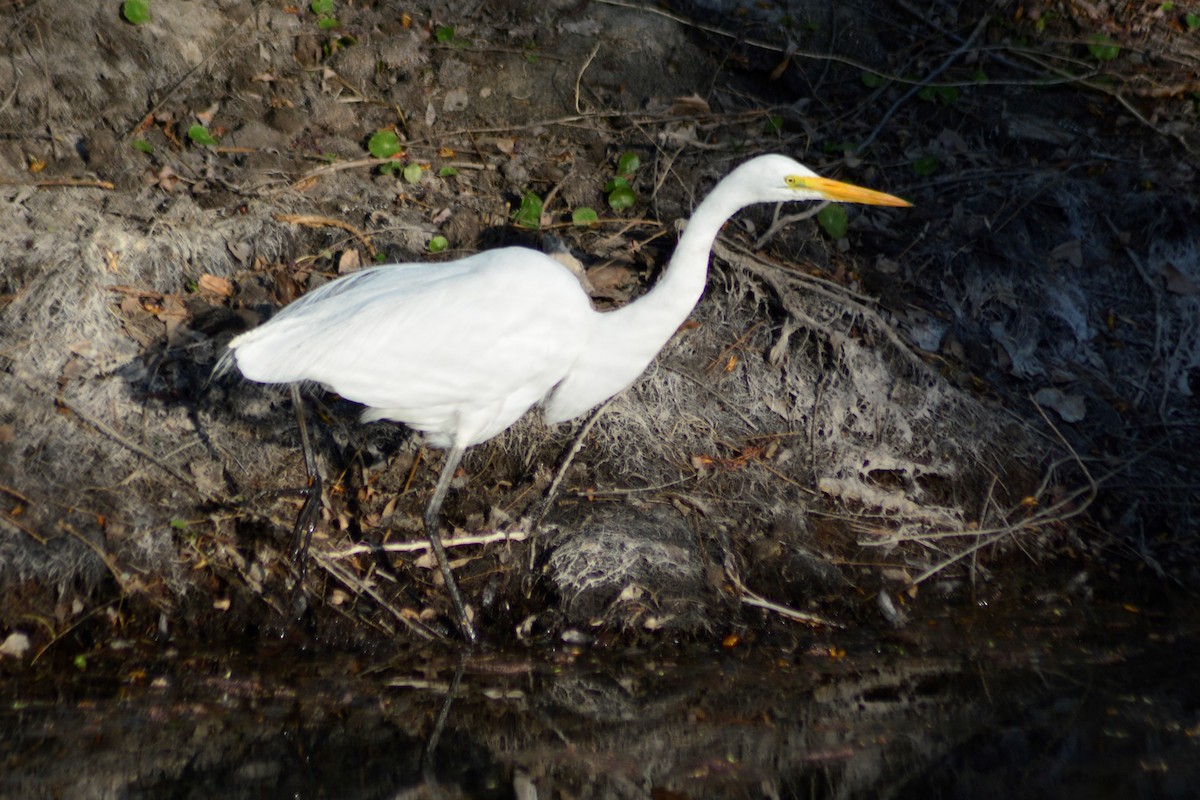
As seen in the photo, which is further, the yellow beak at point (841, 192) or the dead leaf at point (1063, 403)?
the dead leaf at point (1063, 403)

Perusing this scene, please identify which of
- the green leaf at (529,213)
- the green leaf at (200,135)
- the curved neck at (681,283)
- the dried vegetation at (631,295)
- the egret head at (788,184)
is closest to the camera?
the egret head at (788,184)

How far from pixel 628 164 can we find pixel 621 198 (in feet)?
0.68

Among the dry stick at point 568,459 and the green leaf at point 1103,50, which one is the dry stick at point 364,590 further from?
the green leaf at point 1103,50

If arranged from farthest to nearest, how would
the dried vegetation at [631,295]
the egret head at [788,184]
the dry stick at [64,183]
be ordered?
1. the dry stick at [64,183]
2. the dried vegetation at [631,295]
3. the egret head at [788,184]

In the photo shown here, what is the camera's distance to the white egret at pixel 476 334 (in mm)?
3539

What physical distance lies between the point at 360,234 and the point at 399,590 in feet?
5.10

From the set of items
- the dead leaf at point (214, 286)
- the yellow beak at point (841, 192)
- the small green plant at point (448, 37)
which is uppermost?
the yellow beak at point (841, 192)

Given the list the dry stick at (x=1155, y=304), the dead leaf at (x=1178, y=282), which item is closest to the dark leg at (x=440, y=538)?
the dry stick at (x=1155, y=304)

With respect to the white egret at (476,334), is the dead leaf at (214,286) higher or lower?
lower

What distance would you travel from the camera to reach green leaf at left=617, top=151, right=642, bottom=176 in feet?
16.4

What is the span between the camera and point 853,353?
461 cm

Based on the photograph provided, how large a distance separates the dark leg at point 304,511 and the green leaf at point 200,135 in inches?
56.0

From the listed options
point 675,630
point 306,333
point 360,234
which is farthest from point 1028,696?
point 360,234

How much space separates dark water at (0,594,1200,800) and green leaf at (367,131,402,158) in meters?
2.27
